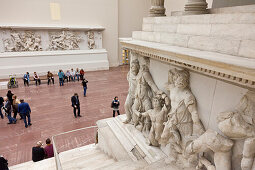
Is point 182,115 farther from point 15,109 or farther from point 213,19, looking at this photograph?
point 15,109

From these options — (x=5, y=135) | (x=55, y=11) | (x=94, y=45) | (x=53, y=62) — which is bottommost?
(x=5, y=135)

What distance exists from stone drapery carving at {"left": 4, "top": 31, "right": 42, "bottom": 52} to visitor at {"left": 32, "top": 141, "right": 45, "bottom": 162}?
37.3 ft

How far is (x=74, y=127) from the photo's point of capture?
270 inches

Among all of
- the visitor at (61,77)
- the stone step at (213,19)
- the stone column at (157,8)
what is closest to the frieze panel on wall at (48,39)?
the visitor at (61,77)

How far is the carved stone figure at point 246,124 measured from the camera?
2.14 metres

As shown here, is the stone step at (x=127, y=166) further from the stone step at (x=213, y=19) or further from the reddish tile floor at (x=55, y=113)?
the stone step at (x=213, y=19)

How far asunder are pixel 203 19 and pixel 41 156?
16.8 feet

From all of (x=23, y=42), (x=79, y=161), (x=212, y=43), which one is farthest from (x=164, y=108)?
(x=23, y=42)

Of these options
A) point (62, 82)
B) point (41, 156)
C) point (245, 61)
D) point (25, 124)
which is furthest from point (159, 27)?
point (62, 82)

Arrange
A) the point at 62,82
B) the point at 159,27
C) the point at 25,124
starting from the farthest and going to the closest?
the point at 62,82 → the point at 25,124 → the point at 159,27

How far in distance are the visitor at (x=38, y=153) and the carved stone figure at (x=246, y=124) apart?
15.1ft

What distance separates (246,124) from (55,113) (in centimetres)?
746

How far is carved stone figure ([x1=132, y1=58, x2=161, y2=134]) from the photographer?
13.4ft

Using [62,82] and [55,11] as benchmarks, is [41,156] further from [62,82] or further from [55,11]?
[55,11]
